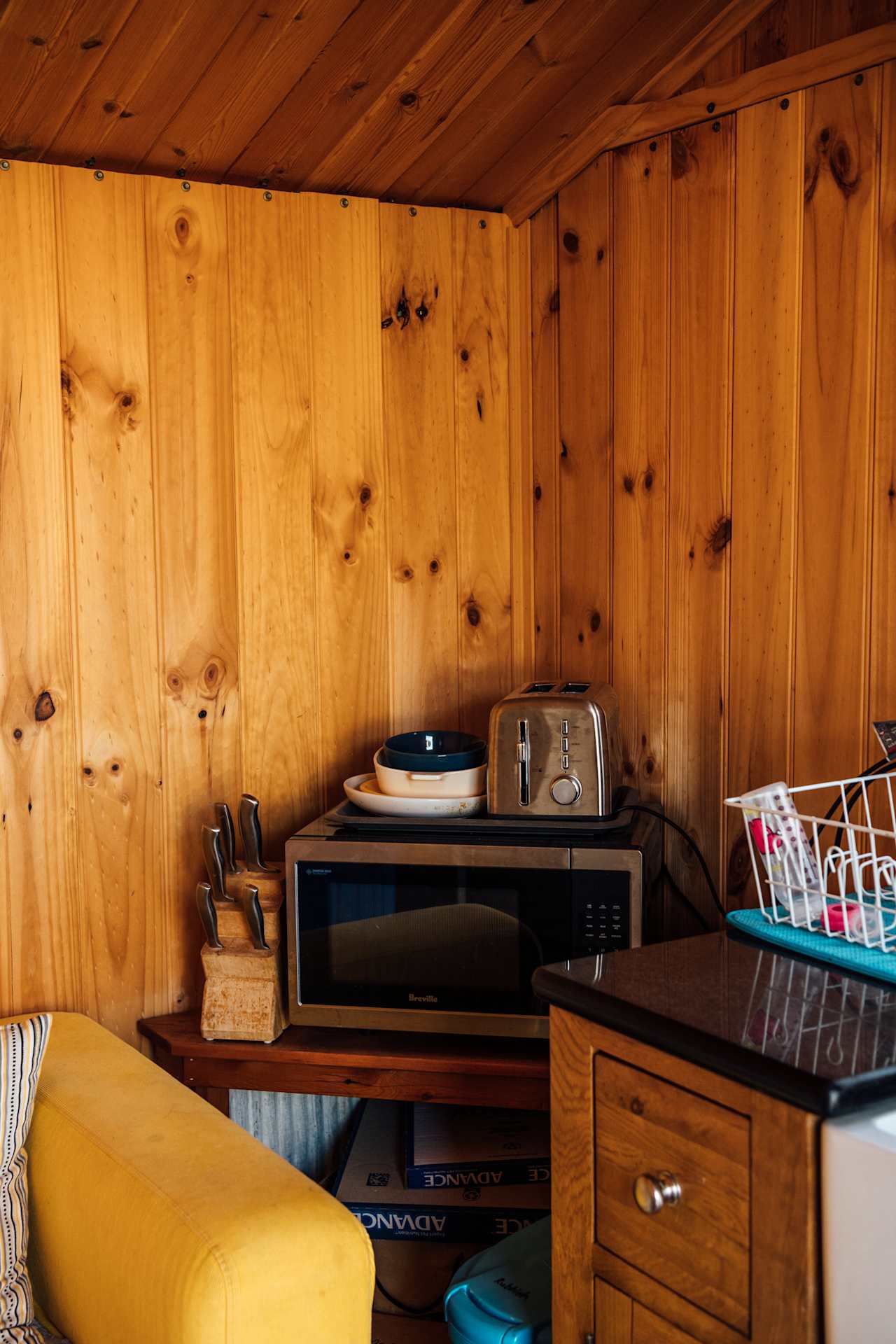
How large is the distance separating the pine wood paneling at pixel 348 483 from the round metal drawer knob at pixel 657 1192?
1.05m

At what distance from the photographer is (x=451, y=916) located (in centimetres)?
173

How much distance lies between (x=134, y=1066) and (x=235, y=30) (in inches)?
53.2

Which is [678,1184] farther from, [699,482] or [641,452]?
[641,452]

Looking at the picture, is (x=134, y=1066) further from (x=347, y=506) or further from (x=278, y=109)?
(x=278, y=109)

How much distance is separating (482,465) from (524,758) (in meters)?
0.64

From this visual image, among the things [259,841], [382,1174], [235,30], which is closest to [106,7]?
[235,30]

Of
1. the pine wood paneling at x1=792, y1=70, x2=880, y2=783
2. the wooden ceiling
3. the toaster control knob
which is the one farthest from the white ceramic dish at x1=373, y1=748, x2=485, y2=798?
the wooden ceiling

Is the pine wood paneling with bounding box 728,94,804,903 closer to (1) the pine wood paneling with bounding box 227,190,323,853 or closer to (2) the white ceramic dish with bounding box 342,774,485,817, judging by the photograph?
(2) the white ceramic dish with bounding box 342,774,485,817

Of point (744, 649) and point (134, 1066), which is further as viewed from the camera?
point (744, 649)

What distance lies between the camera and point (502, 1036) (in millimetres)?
1743

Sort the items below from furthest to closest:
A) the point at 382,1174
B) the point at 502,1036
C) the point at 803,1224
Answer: the point at 382,1174, the point at 502,1036, the point at 803,1224

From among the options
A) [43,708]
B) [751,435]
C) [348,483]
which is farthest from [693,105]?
[43,708]

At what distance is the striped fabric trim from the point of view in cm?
138

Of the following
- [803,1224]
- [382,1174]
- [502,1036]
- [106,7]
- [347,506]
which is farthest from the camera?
[347,506]
